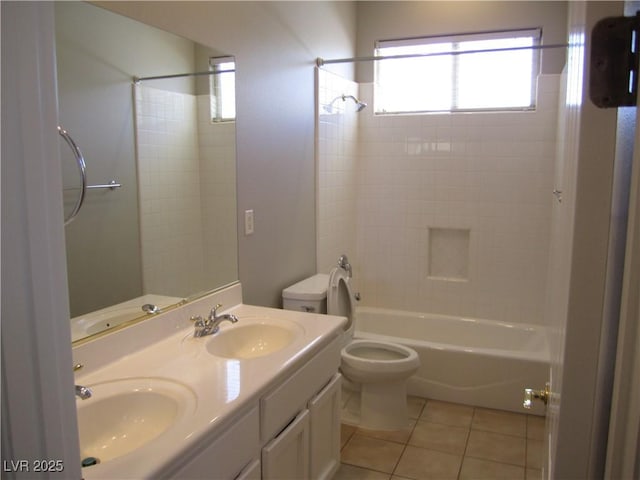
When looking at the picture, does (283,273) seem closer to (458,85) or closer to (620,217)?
(458,85)

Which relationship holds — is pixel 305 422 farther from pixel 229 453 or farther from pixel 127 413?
pixel 127 413

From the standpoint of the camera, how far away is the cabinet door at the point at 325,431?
206cm

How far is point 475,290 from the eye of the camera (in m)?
3.89

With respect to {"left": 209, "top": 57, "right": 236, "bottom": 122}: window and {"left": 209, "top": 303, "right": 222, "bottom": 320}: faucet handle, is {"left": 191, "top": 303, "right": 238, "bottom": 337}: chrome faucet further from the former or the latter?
{"left": 209, "top": 57, "right": 236, "bottom": 122}: window

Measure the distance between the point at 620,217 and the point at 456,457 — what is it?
239 cm

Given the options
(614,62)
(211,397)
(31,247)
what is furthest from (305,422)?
(614,62)

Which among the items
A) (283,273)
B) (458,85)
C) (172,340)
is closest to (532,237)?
Answer: (458,85)

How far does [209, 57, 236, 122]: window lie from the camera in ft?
7.27

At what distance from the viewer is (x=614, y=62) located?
592mm

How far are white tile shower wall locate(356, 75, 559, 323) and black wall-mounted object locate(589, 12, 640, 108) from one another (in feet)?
10.6

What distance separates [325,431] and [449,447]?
918 mm

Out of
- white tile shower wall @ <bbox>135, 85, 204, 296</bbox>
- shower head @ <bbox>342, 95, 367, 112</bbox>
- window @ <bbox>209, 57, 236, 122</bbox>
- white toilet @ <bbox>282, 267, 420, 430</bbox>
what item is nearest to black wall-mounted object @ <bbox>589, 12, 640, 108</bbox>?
white tile shower wall @ <bbox>135, 85, 204, 296</bbox>

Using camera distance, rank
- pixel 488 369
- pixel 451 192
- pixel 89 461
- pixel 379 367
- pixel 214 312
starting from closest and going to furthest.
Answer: pixel 89 461 < pixel 214 312 < pixel 379 367 < pixel 488 369 < pixel 451 192

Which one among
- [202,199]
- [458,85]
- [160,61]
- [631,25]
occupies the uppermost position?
[458,85]
